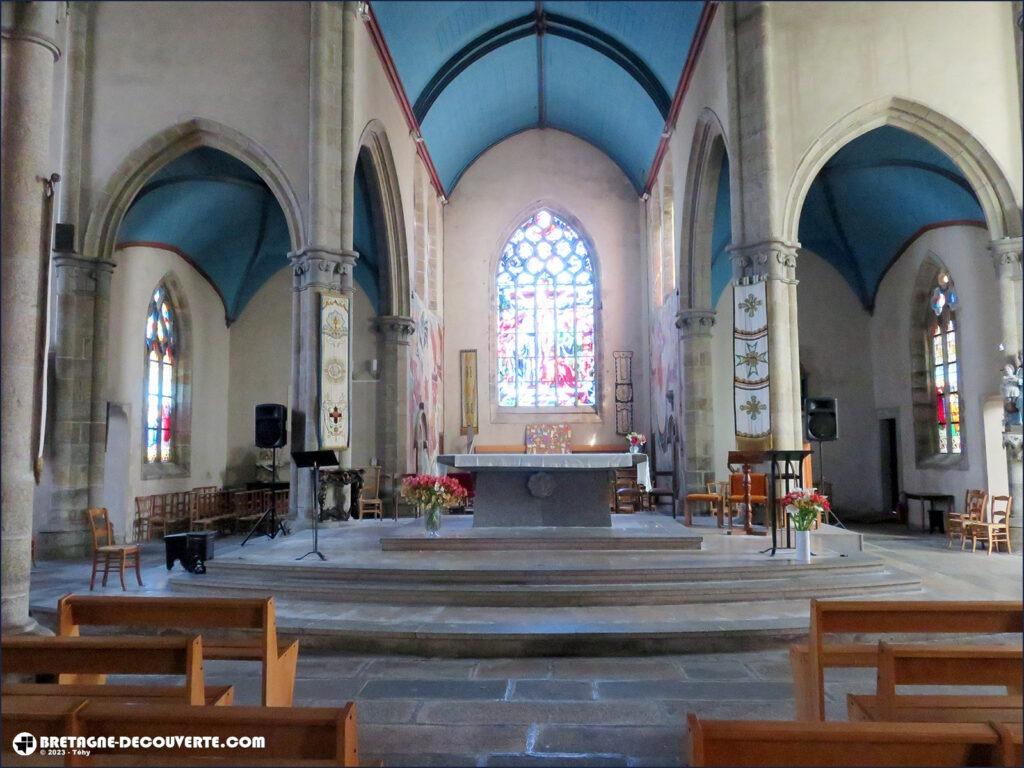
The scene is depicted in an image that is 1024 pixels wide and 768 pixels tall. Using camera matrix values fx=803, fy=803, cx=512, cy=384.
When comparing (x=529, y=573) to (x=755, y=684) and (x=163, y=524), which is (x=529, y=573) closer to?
(x=755, y=684)

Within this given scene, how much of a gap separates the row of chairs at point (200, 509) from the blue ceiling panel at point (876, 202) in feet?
34.9

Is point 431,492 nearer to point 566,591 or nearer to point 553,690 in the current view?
point 566,591

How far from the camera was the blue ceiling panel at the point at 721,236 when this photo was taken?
13664 millimetres

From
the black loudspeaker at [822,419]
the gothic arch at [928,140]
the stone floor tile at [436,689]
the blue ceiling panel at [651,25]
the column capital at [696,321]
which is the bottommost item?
the stone floor tile at [436,689]

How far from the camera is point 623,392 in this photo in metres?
18.6

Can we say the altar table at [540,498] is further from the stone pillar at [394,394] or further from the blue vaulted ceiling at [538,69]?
the blue vaulted ceiling at [538,69]

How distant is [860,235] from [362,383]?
10.1m

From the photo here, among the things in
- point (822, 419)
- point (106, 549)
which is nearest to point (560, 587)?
point (822, 419)

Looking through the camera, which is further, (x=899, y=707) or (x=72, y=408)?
(x=72, y=408)

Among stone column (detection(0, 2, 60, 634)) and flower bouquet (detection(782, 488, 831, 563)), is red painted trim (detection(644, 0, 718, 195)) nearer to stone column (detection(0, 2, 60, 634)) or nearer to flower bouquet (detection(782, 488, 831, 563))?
flower bouquet (detection(782, 488, 831, 563))

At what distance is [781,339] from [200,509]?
10.2 metres

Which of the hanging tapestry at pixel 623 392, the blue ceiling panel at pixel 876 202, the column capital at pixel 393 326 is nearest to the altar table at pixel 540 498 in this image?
the column capital at pixel 393 326

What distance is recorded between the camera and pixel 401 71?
1373cm

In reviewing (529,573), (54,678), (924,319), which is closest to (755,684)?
(529,573)
